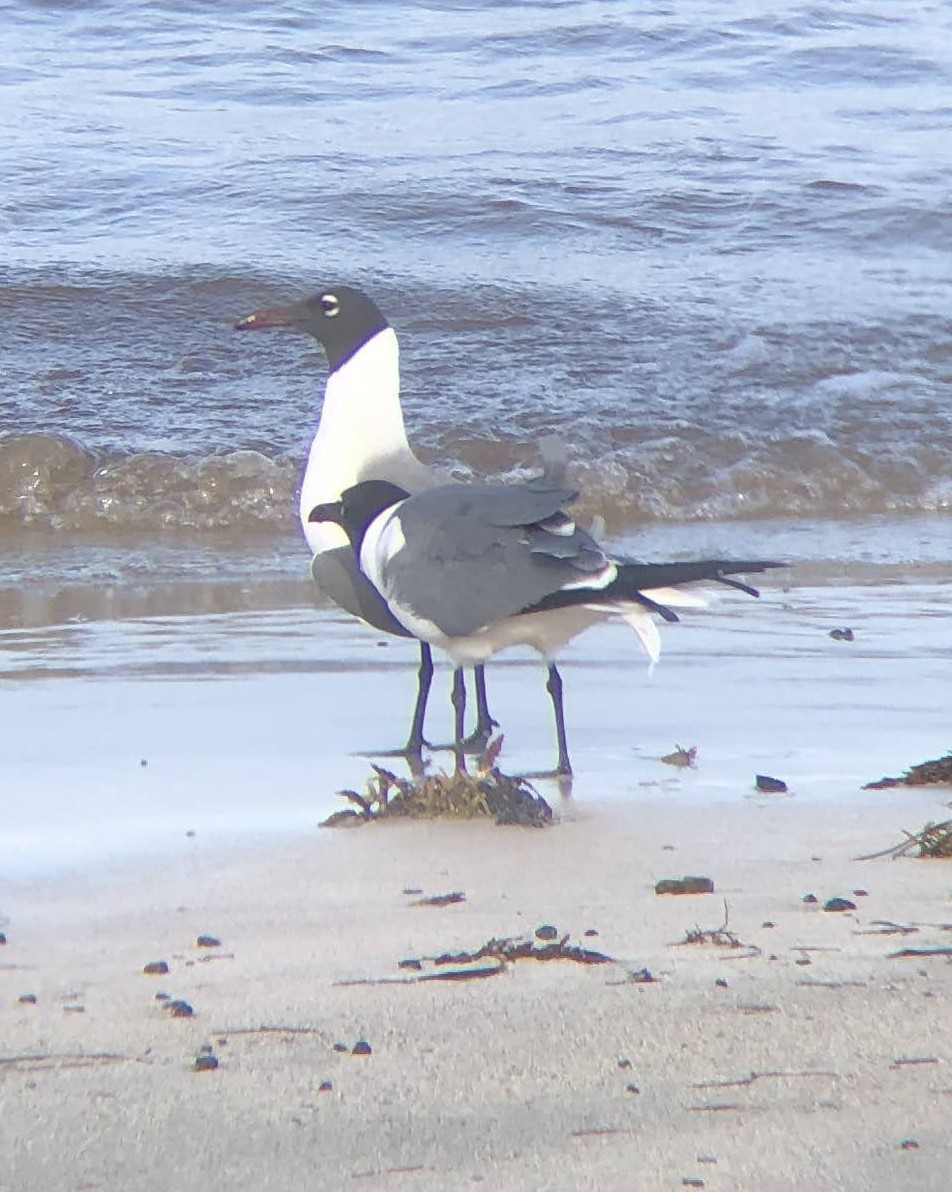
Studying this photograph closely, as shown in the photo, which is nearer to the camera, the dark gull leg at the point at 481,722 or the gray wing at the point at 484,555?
the gray wing at the point at 484,555

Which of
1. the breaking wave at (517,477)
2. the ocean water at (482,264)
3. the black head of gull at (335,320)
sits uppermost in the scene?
the black head of gull at (335,320)

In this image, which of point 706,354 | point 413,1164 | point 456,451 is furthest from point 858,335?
point 413,1164

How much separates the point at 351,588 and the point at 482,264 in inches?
256

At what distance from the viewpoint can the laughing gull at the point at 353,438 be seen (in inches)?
179

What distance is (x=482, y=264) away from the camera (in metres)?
10.8

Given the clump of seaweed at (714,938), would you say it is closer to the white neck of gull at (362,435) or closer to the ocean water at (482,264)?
the white neck of gull at (362,435)

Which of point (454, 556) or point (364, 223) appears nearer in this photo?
point (454, 556)

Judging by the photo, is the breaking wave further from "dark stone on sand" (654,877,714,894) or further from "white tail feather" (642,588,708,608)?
"dark stone on sand" (654,877,714,894)

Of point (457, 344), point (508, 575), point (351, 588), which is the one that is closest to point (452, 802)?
point (508, 575)

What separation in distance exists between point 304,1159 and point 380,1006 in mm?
473

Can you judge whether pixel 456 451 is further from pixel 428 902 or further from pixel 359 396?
pixel 428 902

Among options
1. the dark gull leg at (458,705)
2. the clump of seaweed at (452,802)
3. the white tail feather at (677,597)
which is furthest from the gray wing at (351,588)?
the clump of seaweed at (452,802)

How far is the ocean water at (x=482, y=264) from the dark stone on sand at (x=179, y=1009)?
3.60m

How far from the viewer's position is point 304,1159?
2.01 metres
